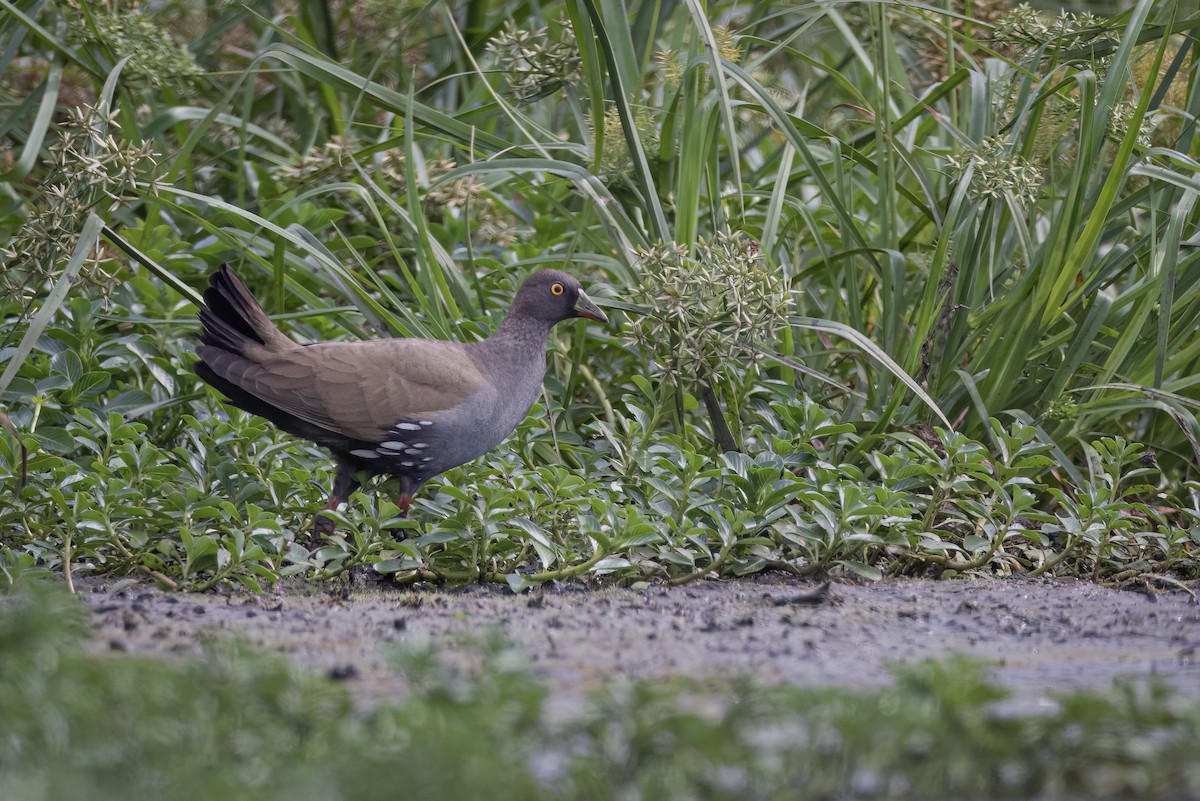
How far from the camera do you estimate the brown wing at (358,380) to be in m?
3.71

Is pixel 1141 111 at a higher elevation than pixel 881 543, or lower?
higher

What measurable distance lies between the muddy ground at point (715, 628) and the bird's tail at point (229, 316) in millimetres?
840

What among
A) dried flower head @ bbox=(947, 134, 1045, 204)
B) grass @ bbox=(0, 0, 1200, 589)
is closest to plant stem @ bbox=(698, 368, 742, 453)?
grass @ bbox=(0, 0, 1200, 589)

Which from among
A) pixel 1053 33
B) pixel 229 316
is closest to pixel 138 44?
pixel 229 316

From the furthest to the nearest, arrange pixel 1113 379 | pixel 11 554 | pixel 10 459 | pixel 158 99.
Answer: pixel 158 99 → pixel 1113 379 → pixel 10 459 → pixel 11 554

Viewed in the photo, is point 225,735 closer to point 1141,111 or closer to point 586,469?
point 586,469

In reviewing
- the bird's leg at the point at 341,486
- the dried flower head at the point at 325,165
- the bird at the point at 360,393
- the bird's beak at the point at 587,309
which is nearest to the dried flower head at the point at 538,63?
the dried flower head at the point at 325,165

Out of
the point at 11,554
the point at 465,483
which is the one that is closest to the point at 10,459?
the point at 11,554

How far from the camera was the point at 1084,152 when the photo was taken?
12.7ft

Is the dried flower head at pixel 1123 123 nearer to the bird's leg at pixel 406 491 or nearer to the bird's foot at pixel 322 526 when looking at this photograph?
the bird's leg at pixel 406 491

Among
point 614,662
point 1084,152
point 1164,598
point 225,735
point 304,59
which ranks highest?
point 304,59

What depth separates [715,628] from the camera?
2.85 meters

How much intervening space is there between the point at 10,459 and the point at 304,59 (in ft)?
5.79

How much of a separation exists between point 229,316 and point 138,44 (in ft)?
6.56
